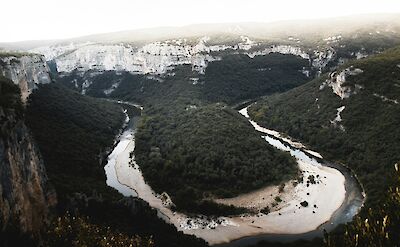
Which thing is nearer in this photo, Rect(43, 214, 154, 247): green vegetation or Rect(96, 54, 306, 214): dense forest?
Rect(43, 214, 154, 247): green vegetation

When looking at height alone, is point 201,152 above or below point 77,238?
→ below

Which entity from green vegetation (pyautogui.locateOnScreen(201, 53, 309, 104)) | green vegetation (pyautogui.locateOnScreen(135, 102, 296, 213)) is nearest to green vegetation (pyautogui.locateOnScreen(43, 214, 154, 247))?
green vegetation (pyautogui.locateOnScreen(135, 102, 296, 213))

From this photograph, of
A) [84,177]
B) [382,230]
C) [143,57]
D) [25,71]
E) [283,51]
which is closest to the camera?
[382,230]

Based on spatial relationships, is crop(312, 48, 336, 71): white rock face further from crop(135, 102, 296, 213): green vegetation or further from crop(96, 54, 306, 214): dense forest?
crop(135, 102, 296, 213): green vegetation

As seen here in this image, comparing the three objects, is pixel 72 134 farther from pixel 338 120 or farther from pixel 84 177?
pixel 338 120

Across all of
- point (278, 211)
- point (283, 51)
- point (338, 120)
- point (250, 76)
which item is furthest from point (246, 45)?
point (278, 211)

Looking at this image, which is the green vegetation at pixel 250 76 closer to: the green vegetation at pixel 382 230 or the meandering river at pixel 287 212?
the meandering river at pixel 287 212

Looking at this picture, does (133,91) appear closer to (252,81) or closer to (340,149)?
(252,81)
